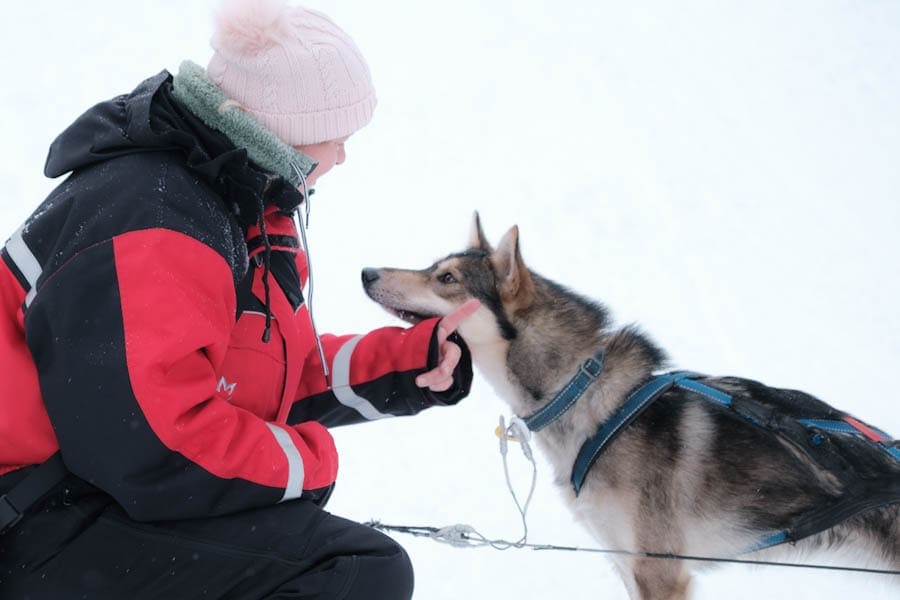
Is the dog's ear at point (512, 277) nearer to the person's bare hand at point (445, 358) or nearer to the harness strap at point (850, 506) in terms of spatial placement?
the person's bare hand at point (445, 358)

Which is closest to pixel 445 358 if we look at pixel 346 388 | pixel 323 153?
pixel 346 388

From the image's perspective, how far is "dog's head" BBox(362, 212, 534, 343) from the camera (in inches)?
101

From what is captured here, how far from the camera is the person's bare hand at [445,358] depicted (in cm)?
234

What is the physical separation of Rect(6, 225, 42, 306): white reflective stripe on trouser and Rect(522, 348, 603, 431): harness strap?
1.54 m

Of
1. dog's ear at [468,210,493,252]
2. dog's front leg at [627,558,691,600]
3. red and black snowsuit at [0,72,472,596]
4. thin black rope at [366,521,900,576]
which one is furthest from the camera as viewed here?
dog's ear at [468,210,493,252]

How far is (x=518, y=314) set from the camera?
259cm

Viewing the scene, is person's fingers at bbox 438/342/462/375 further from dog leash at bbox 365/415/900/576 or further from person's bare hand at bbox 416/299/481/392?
dog leash at bbox 365/415/900/576

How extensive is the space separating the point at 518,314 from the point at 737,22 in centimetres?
818

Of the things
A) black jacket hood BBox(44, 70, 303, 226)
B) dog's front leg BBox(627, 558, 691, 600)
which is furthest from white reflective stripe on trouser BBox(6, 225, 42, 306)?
dog's front leg BBox(627, 558, 691, 600)

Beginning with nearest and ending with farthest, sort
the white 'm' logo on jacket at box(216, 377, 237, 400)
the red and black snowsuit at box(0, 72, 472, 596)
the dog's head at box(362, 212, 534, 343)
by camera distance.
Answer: the red and black snowsuit at box(0, 72, 472, 596) → the white 'm' logo on jacket at box(216, 377, 237, 400) → the dog's head at box(362, 212, 534, 343)

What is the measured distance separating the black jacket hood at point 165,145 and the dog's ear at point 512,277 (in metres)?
0.90

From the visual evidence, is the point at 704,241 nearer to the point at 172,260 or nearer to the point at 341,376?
the point at 341,376

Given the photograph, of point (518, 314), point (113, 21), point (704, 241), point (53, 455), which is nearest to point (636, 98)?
point (704, 241)

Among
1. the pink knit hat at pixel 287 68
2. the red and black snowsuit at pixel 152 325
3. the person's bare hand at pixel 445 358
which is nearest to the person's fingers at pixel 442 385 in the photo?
the person's bare hand at pixel 445 358
